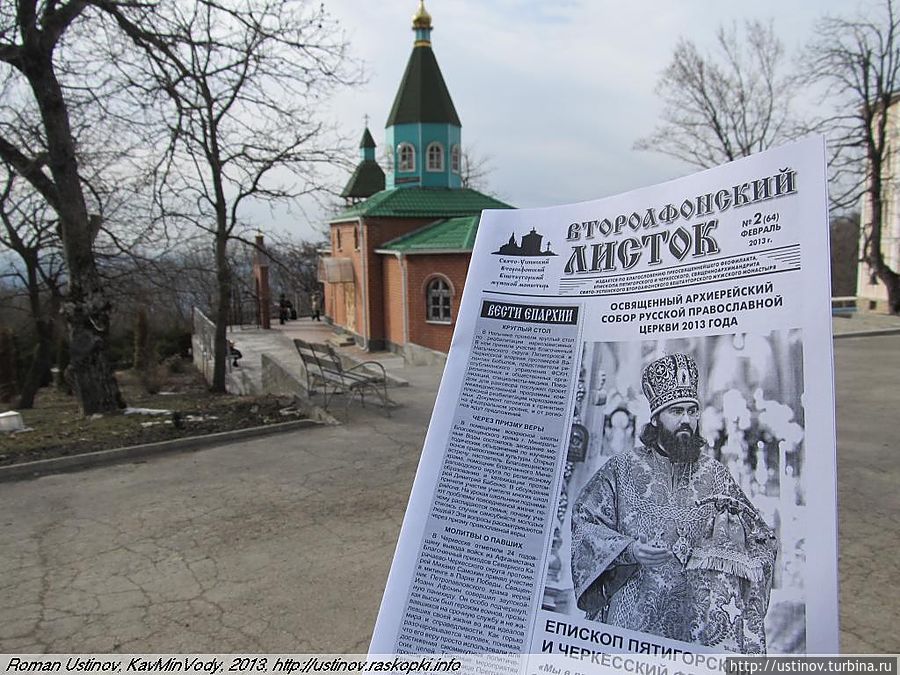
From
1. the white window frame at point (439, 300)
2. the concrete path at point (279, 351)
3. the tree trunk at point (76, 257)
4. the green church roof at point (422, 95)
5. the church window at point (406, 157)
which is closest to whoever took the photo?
the tree trunk at point (76, 257)

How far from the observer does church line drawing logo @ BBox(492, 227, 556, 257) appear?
6.31 feet

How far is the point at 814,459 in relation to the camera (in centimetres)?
131

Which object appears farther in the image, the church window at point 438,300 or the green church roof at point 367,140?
the green church roof at point 367,140

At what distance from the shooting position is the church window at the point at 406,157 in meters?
25.6

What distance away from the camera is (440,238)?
71.5ft

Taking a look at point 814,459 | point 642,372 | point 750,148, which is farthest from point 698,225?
point 750,148

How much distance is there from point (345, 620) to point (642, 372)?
3.08m

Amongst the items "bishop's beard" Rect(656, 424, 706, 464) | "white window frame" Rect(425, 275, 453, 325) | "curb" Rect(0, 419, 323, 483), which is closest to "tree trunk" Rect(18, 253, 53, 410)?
"curb" Rect(0, 419, 323, 483)

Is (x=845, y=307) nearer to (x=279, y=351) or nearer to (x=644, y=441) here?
(x=279, y=351)

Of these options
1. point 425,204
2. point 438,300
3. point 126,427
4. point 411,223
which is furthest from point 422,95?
point 126,427

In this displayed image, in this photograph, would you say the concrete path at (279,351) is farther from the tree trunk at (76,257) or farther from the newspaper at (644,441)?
the newspaper at (644,441)

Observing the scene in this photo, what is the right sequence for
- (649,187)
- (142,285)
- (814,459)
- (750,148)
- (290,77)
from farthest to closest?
(750,148) < (142,285) < (290,77) < (649,187) < (814,459)

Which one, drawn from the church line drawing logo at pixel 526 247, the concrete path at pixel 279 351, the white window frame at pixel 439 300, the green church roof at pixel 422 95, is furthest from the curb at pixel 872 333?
the church line drawing logo at pixel 526 247

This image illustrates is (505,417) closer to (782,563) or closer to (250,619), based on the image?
(782,563)
